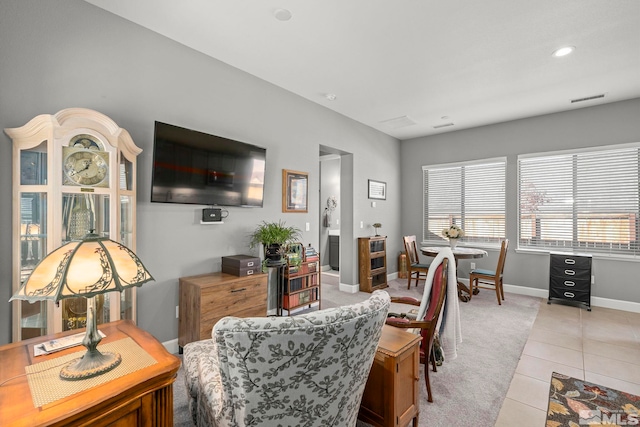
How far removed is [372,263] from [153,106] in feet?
13.3

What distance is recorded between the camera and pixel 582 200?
4707mm

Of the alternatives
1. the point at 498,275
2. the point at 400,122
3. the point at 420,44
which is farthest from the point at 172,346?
the point at 400,122

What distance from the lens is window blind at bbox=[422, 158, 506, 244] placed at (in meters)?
5.48

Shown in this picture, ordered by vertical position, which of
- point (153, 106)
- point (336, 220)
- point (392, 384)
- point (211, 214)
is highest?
point (153, 106)

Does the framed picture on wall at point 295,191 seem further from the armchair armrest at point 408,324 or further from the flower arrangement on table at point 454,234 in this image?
the flower arrangement on table at point 454,234

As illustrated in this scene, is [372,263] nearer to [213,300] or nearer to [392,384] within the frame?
[213,300]

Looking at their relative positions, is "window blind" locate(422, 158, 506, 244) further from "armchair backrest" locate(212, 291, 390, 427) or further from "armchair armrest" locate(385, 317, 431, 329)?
"armchair backrest" locate(212, 291, 390, 427)

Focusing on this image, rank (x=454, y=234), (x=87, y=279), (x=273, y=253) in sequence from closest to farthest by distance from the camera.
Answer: (x=87, y=279) → (x=273, y=253) → (x=454, y=234)

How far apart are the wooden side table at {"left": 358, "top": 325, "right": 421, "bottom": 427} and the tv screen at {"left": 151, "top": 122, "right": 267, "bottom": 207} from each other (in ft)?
7.28

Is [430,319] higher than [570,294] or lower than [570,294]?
higher

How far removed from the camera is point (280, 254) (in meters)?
3.50

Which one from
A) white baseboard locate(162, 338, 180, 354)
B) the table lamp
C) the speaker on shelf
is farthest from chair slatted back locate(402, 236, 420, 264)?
the table lamp

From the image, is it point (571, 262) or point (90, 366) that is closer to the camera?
point (90, 366)

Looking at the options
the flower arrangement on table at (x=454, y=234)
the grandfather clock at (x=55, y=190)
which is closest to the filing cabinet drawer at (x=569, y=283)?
the flower arrangement on table at (x=454, y=234)
